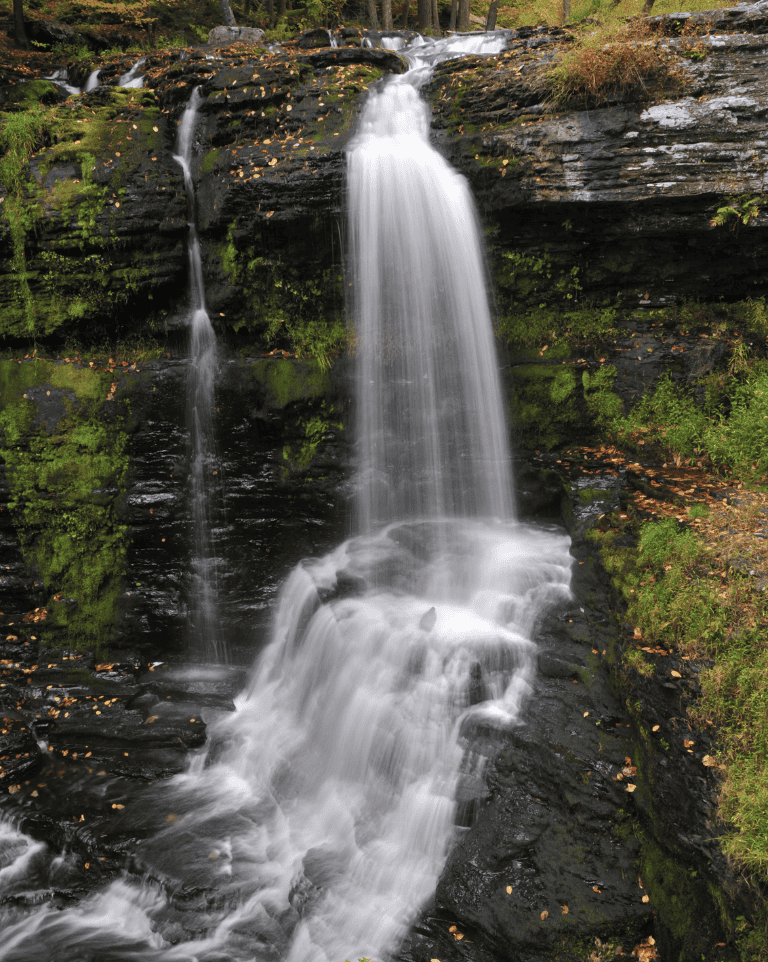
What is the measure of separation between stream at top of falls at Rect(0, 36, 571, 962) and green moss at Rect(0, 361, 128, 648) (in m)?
2.30

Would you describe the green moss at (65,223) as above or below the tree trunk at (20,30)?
below

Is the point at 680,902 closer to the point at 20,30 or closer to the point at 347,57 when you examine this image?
the point at 347,57

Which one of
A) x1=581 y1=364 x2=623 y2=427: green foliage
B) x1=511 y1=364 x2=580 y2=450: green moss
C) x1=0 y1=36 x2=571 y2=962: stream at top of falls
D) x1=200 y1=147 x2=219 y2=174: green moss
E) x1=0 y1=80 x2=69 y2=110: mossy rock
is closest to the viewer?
x1=0 y1=36 x2=571 y2=962: stream at top of falls

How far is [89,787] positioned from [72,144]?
8552mm

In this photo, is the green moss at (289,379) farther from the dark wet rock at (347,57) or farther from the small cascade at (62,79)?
the small cascade at (62,79)

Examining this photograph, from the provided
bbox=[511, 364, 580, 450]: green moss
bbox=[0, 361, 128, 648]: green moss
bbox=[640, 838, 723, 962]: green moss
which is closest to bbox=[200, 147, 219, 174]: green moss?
bbox=[0, 361, 128, 648]: green moss

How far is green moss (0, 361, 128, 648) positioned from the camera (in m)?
7.70

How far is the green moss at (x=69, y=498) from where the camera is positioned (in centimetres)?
770

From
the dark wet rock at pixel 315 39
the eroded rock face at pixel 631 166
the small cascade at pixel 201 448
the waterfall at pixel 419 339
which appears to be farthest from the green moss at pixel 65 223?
the eroded rock face at pixel 631 166

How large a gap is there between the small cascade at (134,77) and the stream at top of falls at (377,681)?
491 cm

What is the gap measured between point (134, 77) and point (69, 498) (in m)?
8.24

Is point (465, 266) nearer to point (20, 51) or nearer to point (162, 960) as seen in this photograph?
point (162, 960)

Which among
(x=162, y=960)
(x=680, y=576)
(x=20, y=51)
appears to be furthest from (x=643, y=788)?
(x=20, y=51)

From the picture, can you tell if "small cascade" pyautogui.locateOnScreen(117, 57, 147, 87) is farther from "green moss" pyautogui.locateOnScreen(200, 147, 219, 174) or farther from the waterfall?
the waterfall
